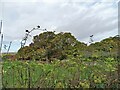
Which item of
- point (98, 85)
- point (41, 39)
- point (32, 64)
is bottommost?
point (98, 85)

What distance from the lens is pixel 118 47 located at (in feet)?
18.2

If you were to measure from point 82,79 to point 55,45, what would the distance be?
2.27 metres

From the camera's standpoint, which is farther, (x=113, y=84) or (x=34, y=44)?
(x=34, y=44)

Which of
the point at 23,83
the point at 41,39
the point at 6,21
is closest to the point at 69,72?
the point at 23,83

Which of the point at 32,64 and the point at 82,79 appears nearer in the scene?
the point at 82,79

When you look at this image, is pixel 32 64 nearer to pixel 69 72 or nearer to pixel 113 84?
pixel 69 72

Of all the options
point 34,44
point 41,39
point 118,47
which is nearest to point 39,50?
point 34,44

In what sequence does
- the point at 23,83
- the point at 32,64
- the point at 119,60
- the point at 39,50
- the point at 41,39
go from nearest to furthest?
1. the point at 23,83
2. the point at 119,60
3. the point at 32,64
4. the point at 39,50
5. the point at 41,39

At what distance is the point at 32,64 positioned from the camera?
5.43m

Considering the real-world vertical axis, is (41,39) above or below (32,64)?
above

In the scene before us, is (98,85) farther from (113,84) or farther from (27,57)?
(27,57)

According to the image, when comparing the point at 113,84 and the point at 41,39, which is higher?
the point at 41,39

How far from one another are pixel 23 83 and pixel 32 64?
2.94 ft

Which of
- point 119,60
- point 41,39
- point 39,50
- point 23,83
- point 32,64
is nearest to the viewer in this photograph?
point 23,83
